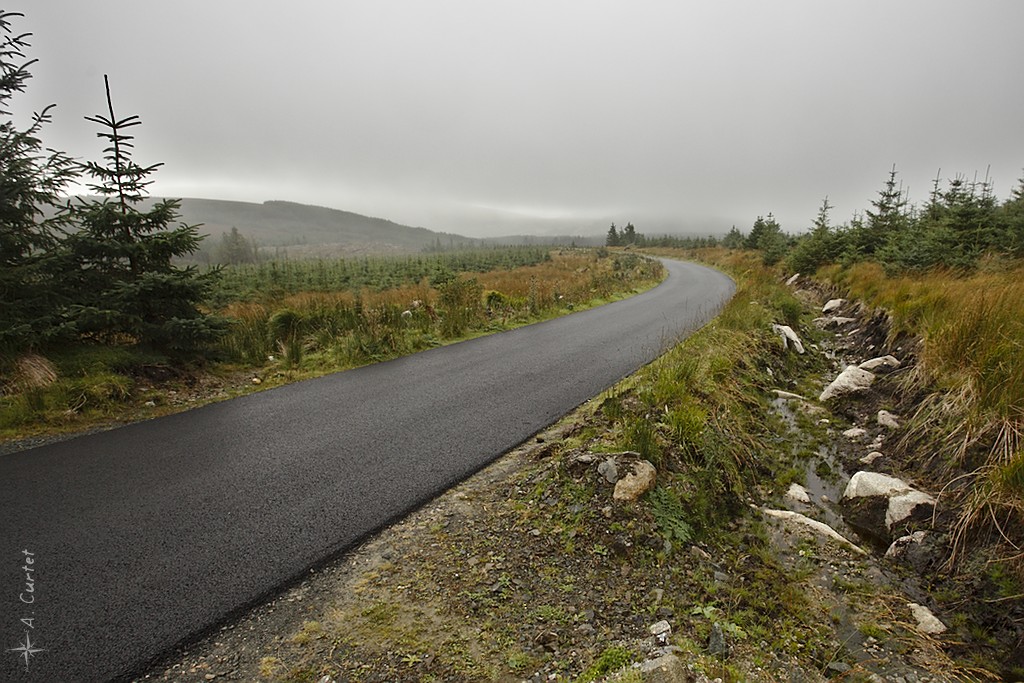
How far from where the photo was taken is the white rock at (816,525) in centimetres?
346

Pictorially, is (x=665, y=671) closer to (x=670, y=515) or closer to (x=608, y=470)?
(x=670, y=515)

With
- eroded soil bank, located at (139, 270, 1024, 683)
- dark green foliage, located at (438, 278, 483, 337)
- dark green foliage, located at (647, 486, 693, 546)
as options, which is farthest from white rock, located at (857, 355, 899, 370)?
dark green foliage, located at (438, 278, 483, 337)

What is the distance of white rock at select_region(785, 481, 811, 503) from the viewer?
13.5 ft

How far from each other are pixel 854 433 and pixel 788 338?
3.75 m

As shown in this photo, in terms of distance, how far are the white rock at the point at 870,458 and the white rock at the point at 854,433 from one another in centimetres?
55

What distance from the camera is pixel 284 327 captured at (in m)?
9.45

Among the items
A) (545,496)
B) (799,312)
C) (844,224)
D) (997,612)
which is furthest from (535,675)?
(844,224)

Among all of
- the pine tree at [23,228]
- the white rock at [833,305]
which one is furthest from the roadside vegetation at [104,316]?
the white rock at [833,305]

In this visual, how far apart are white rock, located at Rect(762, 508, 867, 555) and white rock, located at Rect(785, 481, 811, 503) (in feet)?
0.85

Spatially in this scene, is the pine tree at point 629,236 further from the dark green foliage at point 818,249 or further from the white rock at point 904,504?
the white rock at point 904,504

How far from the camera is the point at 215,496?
12.5 ft

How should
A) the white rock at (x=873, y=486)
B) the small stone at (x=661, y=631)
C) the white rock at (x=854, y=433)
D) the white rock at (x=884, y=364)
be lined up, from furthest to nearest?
1. the white rock at (x=884, y=364)
2. the white rock at (x=854, y=433)
3. the white rock at (x=873, y=486)
4. the small stone at (x=661, y=631)

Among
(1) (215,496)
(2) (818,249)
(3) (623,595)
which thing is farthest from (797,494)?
(2) (818,249)

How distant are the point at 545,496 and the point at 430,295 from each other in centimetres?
1077
